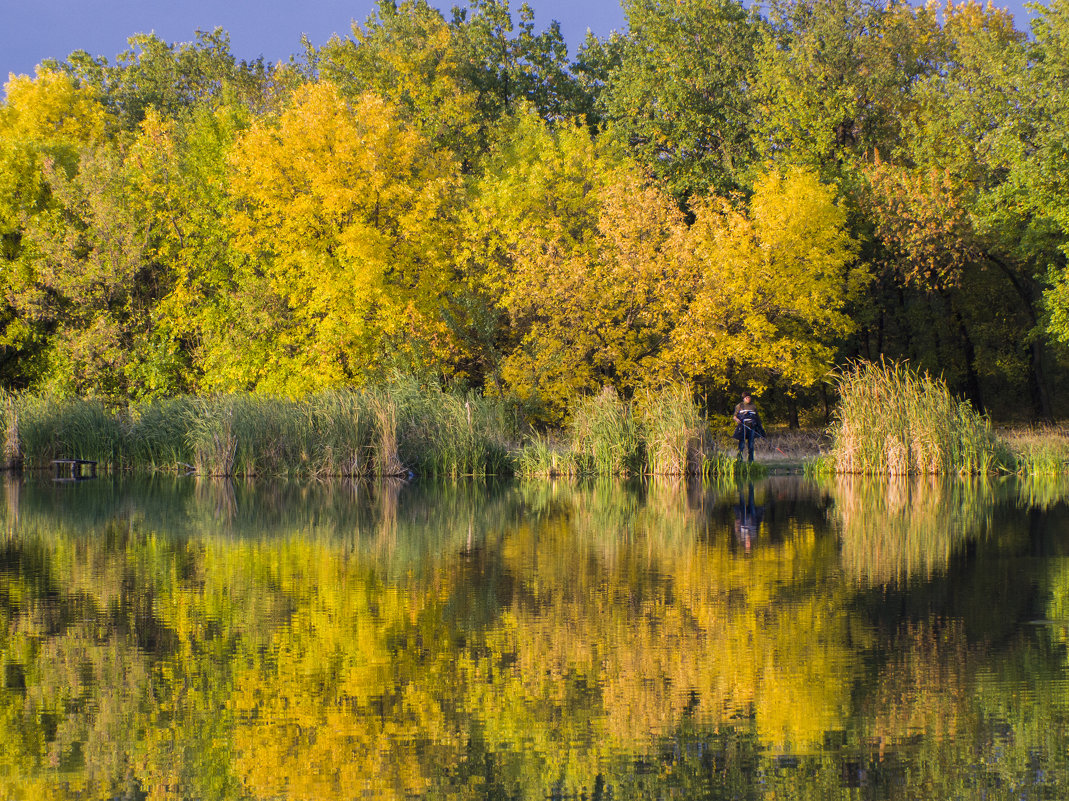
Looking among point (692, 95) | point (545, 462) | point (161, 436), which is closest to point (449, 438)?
point (545, 462)

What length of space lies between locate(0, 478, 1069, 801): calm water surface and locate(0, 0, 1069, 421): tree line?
19610 millimetres

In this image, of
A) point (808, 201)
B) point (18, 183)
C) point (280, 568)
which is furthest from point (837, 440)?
point (18, 183)

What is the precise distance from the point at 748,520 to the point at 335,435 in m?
12.3

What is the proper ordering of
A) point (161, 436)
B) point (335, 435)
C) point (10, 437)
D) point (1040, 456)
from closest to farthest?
point (1040, 456)
point (335, 435)
point (10, 437)
point (161, 436)

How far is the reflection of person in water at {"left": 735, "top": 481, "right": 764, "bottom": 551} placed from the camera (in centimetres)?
1213

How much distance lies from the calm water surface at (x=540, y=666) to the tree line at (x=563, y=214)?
1961 cm

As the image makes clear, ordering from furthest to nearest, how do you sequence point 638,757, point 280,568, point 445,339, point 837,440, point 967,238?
point 967,238, point 445,339, point 837,440, point 280,568, point 638,757

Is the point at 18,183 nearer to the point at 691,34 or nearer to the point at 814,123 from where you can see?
the point at 691,34

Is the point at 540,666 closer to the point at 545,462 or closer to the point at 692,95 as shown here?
the point at 545,462

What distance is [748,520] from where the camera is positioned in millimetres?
14188

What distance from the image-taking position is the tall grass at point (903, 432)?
22250 mm

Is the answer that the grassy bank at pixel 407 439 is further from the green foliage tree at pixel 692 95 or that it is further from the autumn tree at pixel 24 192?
the green foliage tree at pixel 692 95

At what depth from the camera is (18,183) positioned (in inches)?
1531

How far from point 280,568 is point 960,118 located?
98.8 ft
